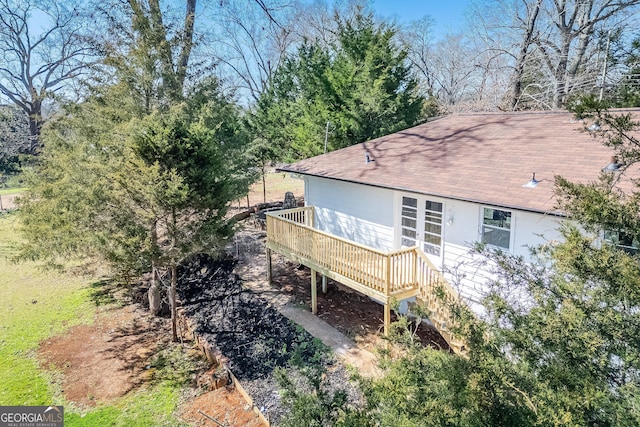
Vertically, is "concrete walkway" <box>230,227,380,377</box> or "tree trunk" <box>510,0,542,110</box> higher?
"tree trunk" <box>510,0,542,110</box>

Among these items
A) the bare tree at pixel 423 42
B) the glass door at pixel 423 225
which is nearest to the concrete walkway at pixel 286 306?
the glass door at pixel 423 225

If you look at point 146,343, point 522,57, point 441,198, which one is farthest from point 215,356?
point 522,57

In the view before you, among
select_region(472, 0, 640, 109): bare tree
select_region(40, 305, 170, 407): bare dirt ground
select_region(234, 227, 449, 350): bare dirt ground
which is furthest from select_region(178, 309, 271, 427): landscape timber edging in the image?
select_region(472, 0, 640, 109): bare tree

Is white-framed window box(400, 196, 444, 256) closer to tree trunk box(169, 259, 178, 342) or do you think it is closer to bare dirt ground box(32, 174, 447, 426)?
bare dirt ground box(32, 174, 447, 426)

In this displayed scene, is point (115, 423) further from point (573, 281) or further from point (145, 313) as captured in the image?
point (573, 281)

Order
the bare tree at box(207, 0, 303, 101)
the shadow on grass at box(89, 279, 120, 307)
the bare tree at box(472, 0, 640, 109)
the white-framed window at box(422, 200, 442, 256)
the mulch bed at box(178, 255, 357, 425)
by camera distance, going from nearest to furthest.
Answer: the mulch bed at box(178, 255, 357, 425) < the white-framed window at box(422, 200, 442, 256) < the shadow on grass at box(89, 279, 120, 307) < the bare tree at box(472, 0, 640, 109) < the bare tree at box(207, 0, 303, 101)

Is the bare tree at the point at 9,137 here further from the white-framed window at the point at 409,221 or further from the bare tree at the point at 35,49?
the white-framed window at the point at 409,221

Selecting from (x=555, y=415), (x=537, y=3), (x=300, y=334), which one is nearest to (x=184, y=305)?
(x=300, y=334)
